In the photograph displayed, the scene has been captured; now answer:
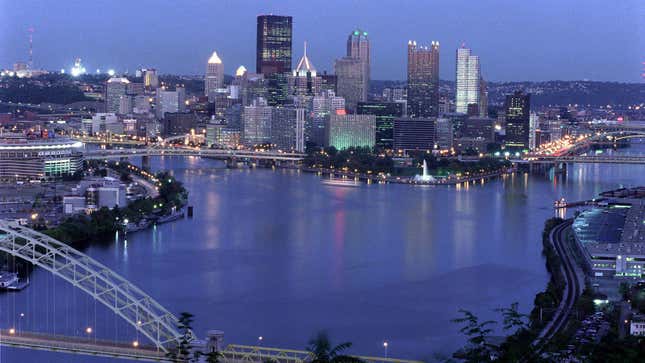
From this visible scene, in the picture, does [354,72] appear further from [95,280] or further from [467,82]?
[95,280]

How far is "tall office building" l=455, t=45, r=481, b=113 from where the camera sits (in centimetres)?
3319

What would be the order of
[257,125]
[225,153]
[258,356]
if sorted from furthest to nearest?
[257,125], [225,153], [258,356]

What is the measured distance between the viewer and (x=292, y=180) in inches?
687

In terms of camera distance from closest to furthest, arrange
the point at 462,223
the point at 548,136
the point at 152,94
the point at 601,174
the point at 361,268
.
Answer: the point at 361,268 < the point at 462,223 < the point at 601,174 < the point at 548,136 < the point at 152,94

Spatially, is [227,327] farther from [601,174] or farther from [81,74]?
[81,74]

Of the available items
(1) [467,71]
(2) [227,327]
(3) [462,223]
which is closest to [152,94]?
(1) [467,71]

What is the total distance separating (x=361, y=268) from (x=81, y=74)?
29.9 meters

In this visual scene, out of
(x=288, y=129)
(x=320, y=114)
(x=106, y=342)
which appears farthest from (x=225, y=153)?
(x=106, y=342)

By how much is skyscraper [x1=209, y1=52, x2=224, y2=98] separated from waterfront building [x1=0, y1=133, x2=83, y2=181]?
684 inches

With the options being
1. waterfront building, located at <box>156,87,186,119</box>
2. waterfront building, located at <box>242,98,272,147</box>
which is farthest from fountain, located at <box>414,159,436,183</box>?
waterfront building, located at <box>156,87,186,119</box>

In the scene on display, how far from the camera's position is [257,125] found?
24.6m

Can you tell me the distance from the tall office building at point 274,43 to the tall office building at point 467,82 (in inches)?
184

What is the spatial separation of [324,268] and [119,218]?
314cm

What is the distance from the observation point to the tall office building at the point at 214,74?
34.1 meters
